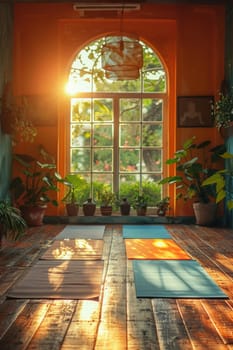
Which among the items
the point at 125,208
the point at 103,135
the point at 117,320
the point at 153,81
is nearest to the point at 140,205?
the point at 125,208

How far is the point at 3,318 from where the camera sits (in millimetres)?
2650

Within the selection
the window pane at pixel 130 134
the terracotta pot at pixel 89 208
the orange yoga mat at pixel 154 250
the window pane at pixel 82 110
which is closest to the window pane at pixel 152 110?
the window pane at pixel 130 134

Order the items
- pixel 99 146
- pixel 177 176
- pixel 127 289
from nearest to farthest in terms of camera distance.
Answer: pixel 127 289
pixel 177 176
pixel 99 146

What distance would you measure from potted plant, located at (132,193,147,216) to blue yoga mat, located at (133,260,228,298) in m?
3.07

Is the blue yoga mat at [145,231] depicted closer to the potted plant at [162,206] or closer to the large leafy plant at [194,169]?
the potted plant at [162,206]

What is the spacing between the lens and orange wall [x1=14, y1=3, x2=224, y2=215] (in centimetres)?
737

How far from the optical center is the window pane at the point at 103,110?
25.7 ft

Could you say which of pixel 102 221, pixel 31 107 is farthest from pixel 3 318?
pixel 31 107

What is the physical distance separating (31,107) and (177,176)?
262 cm

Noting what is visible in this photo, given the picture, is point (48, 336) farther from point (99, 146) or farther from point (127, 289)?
point (99, 146)

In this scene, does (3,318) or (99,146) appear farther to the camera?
(99,146)

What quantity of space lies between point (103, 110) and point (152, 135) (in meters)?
0.95

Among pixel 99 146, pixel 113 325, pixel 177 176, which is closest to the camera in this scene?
pixel 113 325

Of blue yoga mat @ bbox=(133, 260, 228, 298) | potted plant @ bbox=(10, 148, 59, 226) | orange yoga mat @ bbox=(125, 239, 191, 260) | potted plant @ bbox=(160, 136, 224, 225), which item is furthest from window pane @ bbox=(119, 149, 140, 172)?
blue yoga mat @ bbox=(133, 260, 228, 298)
